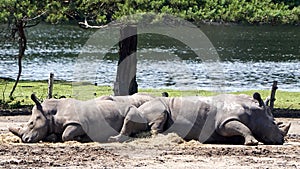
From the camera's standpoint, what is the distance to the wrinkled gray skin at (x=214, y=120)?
1559 cm

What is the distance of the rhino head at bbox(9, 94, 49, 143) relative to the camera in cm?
1520

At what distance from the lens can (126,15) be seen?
21.5 m

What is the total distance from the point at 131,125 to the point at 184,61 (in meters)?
29.1

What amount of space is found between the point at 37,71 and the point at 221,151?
2634cm

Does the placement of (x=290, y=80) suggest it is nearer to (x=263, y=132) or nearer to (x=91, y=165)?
(x=263, y=132)

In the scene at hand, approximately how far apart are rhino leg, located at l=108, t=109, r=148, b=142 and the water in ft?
53.4

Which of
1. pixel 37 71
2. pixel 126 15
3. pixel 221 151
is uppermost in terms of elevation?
pixel 126 15

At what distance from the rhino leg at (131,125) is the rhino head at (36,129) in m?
1.23

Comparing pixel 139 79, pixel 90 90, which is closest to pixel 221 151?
pixel 90 90

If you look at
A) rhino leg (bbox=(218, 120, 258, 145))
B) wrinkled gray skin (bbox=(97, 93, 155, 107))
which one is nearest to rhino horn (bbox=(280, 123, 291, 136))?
rhino leg (bbox=(218, 120, 258, 145))

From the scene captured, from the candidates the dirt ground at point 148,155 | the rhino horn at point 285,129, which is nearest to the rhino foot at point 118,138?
the dirt ground at point 148,155

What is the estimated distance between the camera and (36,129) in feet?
49.9

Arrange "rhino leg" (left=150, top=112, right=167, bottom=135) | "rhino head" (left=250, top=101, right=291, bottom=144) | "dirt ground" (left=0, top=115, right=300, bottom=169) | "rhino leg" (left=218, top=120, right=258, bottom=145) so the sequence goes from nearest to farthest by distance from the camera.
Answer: "dirt ground" (left=0, top=115, right=300, bottom=169) < "rhino leg" (left=218, top=120, right=258, bottom=145) < "rhino leg" (left=150, top=112, right=167, bottom=135) < "rhino head" (left=250, top=101, right=291, bottom=144)

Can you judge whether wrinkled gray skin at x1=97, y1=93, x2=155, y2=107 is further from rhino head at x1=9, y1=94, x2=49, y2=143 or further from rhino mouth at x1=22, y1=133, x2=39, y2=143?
rhino mouth at x1=22, y1=133, x2=39, y2=143
